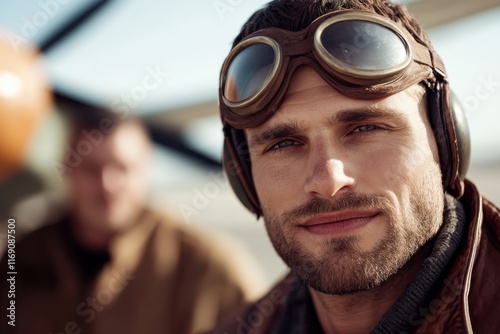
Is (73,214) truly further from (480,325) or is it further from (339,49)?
(480,325)

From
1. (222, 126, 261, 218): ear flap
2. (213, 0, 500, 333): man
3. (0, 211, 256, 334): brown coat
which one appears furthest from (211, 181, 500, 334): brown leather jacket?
(0, 211, 256, 334): brown coat

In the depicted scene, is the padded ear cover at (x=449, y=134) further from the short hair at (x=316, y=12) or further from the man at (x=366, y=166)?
the short hair at (x=316, y=12)

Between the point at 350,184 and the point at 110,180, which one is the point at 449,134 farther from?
the point at 110,180

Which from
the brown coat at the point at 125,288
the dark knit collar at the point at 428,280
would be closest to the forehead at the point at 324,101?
the dark knit collar at the point at 428,280

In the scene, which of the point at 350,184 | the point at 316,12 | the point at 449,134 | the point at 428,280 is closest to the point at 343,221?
the point at 350,184

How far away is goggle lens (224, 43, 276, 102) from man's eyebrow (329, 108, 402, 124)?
0.57ft

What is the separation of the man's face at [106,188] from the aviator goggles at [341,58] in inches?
60.8

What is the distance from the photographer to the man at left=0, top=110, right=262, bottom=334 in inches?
103

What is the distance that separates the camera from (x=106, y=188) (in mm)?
2760

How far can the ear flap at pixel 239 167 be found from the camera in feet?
4.91

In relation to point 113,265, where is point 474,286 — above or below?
above

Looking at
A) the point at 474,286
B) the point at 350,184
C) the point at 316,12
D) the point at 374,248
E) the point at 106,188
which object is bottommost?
the point at 106,188

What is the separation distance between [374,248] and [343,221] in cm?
8

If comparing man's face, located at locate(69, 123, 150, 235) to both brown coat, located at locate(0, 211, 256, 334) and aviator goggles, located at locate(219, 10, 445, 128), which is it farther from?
aviator goggles, located at locate(219, 10, 445, 128)
